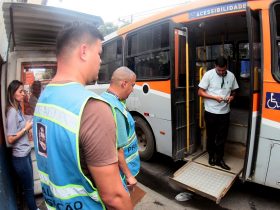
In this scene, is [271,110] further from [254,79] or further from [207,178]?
[207,178]

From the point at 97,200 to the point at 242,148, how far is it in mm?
3809

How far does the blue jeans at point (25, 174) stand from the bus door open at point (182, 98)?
215 cm

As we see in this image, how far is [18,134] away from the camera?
3.06 m

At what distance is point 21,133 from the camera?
308cm

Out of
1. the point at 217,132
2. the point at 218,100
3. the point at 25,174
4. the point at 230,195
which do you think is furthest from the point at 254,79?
the point at 25,174

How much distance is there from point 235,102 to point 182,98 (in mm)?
2627

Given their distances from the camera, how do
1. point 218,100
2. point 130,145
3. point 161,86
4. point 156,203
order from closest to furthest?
point 130,145, point 156,203, point 218,100, point 161,86

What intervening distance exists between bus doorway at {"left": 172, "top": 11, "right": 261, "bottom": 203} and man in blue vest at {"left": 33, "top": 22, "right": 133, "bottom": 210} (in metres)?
2.53

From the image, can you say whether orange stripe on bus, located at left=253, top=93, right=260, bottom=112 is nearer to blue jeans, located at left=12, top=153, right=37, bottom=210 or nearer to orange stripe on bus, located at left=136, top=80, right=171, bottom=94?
orange stripe on bus, located at left=136, top=80, right=171, bottom=94

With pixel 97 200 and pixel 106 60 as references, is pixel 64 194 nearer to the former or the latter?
pixel 97 200

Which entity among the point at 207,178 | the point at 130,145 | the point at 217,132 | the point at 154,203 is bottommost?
the point at 154,203

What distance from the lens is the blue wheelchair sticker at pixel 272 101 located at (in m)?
3.26

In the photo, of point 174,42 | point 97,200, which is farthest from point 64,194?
point 174,42

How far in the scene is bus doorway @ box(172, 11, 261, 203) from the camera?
3441 millimetres
